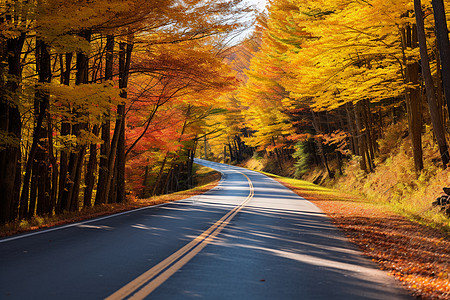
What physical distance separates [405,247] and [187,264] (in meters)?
4.48

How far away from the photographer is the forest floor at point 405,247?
17.7ft

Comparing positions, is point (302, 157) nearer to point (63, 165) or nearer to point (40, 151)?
point (63, 165)

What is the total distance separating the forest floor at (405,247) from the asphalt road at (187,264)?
298mm

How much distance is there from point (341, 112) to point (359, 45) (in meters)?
19.6

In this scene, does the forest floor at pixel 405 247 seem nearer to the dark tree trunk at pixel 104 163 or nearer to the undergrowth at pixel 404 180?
the undergrowth at pixel 404 180

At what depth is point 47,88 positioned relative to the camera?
1124 cm

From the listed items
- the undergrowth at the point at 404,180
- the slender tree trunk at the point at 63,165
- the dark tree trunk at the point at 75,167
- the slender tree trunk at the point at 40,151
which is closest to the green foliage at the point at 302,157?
the undergrowth at the point at 404,180

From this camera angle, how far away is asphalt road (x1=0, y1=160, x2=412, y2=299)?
15.8 ft

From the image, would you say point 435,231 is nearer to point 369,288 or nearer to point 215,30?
point 369,288

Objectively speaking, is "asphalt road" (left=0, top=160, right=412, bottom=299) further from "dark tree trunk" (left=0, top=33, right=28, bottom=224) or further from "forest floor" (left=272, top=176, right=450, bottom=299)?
"dark tree trunk" (left=0, top=33, right=28, bottom=224)

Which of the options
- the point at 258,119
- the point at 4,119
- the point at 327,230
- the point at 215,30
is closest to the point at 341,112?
the point at 258,119

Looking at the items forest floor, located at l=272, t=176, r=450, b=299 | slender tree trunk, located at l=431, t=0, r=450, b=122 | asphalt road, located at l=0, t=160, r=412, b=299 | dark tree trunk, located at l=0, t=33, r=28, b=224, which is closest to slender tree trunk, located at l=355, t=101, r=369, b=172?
forest floor, located at l=272, t=176, r=450, b=299

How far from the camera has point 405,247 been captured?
7961mm

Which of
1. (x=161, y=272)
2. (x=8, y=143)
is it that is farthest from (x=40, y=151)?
(x=161, y=272)
